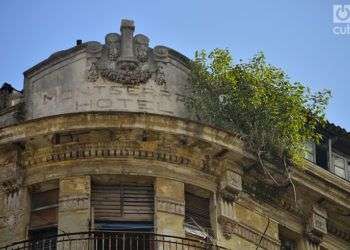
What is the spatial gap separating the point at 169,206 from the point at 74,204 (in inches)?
68.0

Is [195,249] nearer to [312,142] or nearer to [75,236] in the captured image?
[75,236]

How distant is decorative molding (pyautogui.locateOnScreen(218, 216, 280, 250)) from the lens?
76.4 ft

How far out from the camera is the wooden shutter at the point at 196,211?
76.4 feet

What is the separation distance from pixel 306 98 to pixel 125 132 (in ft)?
13.0

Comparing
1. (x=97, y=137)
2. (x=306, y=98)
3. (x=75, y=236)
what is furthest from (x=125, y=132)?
(x=306, y=98)

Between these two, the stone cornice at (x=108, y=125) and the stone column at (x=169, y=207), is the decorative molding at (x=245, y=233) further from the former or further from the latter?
the stone cornice at (x=108, y=125)

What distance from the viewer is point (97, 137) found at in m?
23.2

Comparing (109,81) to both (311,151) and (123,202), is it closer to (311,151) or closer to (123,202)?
(123,202)

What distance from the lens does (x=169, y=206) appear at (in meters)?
22.9

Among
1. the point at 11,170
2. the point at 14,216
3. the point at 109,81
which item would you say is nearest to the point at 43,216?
the point at 14,216

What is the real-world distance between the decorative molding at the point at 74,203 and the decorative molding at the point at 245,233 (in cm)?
255

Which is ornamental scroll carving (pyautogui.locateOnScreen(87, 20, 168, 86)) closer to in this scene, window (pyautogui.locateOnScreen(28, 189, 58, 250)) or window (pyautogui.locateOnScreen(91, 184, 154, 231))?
window (pyautogui.locateOnScreen(91, 184, 154, 231))

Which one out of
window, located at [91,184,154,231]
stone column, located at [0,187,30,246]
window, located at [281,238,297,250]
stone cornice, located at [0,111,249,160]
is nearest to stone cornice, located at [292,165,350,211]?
window, located at [281,238,297,250]

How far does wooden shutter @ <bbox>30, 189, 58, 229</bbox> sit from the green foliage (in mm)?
3267
